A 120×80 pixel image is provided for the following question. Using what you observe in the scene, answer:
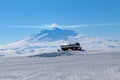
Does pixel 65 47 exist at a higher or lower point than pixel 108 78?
higher

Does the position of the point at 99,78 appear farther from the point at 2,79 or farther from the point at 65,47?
the point at 65,47

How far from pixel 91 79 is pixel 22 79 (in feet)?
10.8

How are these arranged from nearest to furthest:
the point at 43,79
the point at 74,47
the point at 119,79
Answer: the point at 119,79 → the point at 43,79 → the point at 74,47

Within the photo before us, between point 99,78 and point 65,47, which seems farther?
point 65,47

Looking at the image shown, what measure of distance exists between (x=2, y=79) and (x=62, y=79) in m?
3.06


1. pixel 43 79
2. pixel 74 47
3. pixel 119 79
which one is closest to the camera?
pixel 119 79

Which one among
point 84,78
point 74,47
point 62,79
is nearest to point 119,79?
point 84,78

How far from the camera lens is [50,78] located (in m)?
15.3

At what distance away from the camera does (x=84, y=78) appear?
14.8 meters

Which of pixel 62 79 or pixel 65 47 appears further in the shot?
pixel 65 47

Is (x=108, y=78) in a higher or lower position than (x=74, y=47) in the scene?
lower

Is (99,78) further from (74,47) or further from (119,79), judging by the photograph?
(74,47)

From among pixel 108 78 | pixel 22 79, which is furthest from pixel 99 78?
pixel 22 79

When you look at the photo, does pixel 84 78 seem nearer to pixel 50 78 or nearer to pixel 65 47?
pixel 50 78
